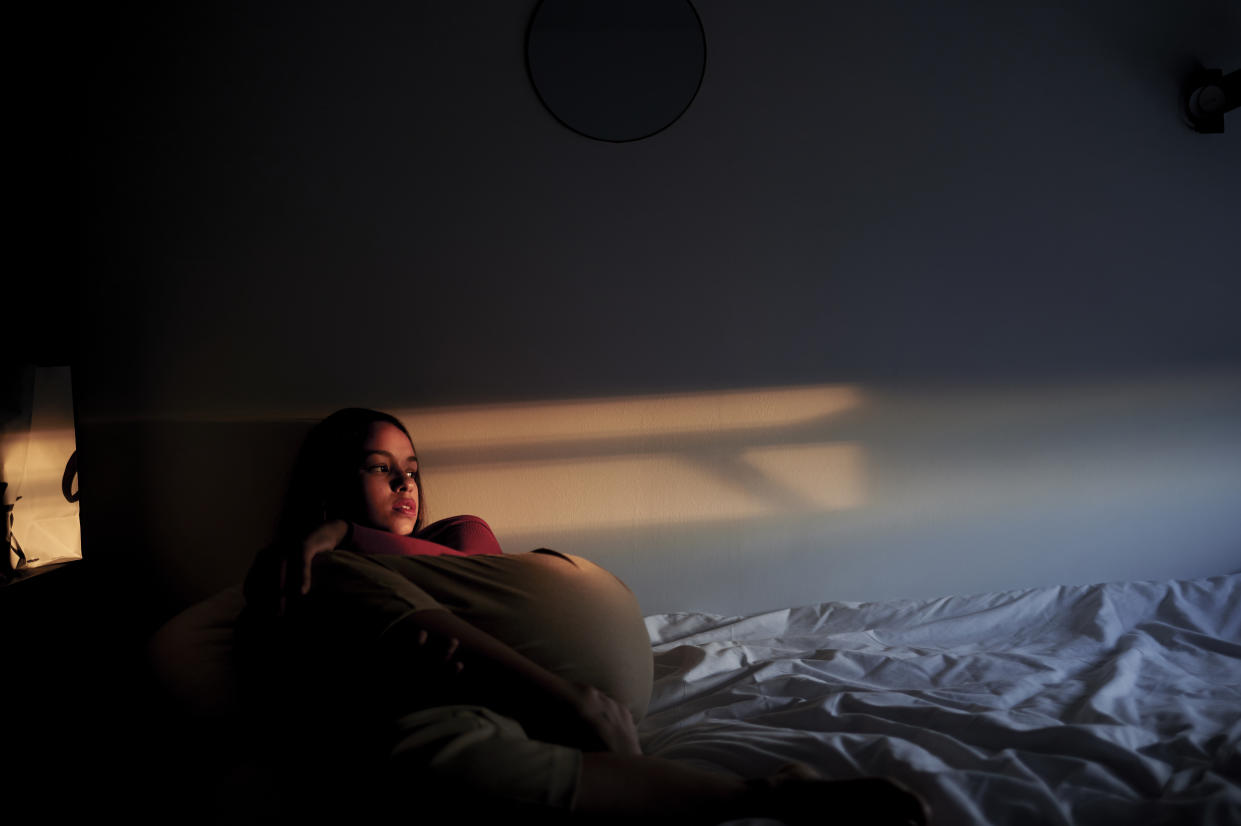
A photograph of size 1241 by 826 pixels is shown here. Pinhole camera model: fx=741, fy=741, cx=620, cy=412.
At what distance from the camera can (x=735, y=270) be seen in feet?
6.92

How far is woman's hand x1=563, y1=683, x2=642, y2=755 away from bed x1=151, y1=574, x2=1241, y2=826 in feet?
0.43

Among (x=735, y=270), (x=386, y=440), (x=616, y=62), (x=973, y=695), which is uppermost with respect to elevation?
(x=616, y=62)

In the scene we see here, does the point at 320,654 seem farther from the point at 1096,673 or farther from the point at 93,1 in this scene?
the point at 93,1

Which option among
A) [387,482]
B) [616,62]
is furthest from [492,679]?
[616,62]

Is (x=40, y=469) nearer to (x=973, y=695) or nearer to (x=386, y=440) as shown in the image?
(x=386, y=440)

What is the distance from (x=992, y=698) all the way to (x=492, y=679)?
2.83 feet

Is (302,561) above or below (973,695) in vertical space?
above

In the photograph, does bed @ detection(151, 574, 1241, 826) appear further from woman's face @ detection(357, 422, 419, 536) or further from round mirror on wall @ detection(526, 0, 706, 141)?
round mirror on wall @ detection(526, 0, 706, 141)

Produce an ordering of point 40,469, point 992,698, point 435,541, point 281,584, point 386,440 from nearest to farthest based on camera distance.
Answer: point 281,584
point 992,698
point 435,541
point 386,440
point 40,469

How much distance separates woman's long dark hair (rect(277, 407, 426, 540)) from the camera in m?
1.65

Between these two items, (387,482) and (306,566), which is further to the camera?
(387,482)

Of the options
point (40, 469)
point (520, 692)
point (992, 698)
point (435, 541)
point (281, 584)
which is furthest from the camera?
point (40, 469)

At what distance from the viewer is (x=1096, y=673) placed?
141 centimetres

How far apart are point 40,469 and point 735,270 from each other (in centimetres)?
188
